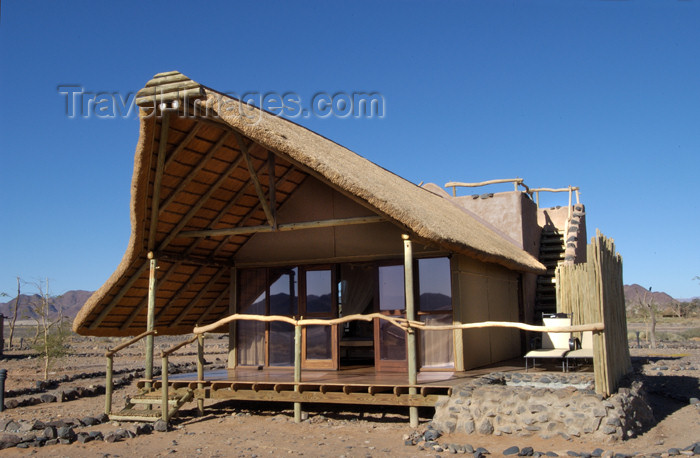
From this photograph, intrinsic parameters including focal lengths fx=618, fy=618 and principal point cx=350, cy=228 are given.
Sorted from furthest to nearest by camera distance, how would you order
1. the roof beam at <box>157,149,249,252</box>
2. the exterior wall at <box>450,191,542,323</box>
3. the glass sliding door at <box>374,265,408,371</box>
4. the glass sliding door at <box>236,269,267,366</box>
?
the exterior wall at <box>450,191,542,323</box>, the glass sliding door at <box>236,269,267,366</box>, the glass sliding door at <box>374,265,408,371</box>, the roof beam at <box>157,149,249,252</box>

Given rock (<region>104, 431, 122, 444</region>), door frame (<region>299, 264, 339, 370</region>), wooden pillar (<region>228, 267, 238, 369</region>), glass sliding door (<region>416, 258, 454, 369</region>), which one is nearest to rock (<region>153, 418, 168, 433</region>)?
rock (<region>104, 431, 122, 444</region>)

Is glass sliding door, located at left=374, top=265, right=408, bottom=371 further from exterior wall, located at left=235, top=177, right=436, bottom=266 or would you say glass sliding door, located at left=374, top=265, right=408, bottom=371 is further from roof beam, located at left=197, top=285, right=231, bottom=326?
roof beam, located at left=197, top=285, right=231, bottom=326

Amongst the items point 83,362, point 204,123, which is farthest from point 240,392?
point 83,362

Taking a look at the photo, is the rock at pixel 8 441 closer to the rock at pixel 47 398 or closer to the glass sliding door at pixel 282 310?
the rock at pixel 47 398

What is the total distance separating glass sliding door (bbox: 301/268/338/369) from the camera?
10.2 meters

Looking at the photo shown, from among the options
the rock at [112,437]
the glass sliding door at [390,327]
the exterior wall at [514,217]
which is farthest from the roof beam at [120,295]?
the exterior wall at [514,217]

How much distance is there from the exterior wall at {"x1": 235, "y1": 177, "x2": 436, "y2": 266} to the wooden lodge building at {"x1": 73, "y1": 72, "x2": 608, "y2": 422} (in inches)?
0.8

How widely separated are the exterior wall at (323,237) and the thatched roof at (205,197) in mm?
287

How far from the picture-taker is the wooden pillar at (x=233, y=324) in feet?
36.3

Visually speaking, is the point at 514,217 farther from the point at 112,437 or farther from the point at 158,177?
the point at 112,437

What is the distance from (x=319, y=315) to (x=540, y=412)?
181 inches

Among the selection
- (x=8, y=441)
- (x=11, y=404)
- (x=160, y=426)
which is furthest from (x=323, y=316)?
(x=11, y=404)

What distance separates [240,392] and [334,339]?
2.09 metres

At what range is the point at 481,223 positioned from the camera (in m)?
13.9
